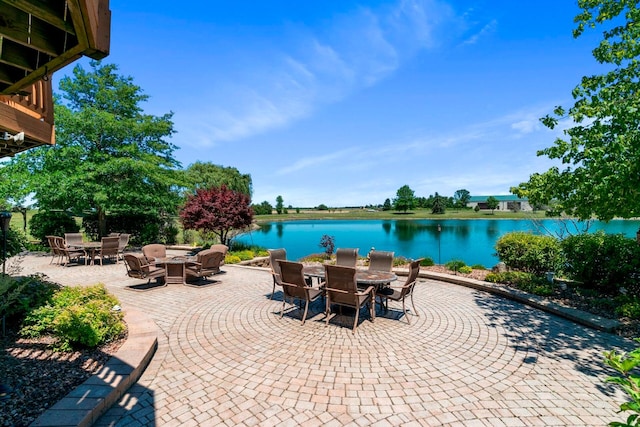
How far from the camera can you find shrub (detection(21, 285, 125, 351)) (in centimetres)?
361

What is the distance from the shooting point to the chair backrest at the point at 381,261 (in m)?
6.64

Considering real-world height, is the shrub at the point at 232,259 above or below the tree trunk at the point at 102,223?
below

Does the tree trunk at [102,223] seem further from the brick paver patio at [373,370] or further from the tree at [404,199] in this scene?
the tree at [404,199]

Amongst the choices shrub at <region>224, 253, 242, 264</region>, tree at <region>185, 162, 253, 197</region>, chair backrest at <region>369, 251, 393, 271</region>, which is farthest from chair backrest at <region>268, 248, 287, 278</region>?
tree at <region>185, 162, 253, 197</region>

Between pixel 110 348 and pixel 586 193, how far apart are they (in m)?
7.80

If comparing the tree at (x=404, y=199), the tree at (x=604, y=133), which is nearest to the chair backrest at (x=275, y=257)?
the tree at (x=604, y=133)

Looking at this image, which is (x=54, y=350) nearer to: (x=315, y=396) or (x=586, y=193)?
(x=315, y=396)

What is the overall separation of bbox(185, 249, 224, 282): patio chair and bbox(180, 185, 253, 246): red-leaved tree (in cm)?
446

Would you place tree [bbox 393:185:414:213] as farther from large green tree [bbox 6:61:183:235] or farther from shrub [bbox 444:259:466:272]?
shrub [bbox 444:259:466:272]

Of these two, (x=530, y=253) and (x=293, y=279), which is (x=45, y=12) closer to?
(x=293, y=279)

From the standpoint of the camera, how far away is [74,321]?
11.9 feet

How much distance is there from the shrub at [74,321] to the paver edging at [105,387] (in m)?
0.32

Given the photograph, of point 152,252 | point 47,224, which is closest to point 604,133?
point 152,252

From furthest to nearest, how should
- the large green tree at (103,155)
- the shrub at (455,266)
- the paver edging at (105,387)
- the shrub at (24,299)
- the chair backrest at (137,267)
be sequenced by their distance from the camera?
the large green tree at (103,155), the shrub at (455,266), the chair backrest at (137,267), the shrub at (24,299), the paver edging at (105,387)
